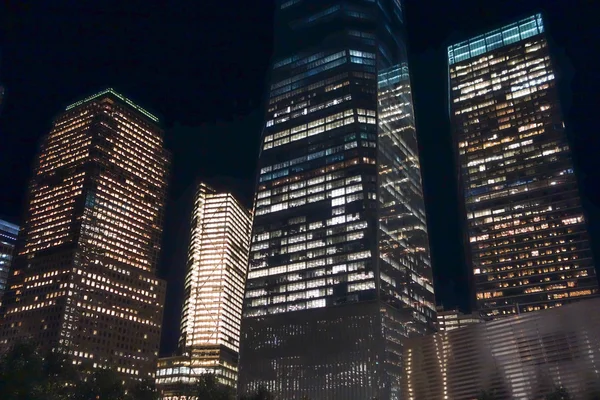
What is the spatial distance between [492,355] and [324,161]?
9592cm

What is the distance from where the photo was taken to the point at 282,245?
7515 inches

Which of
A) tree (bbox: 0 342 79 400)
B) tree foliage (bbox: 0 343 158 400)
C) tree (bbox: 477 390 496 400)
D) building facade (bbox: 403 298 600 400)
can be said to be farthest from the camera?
building facade (bbox: 403 298 600 400)

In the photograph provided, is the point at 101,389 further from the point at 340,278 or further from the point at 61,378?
the point at 340,278

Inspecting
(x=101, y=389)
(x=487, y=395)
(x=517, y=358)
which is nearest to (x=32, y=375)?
(x=101, y=389)

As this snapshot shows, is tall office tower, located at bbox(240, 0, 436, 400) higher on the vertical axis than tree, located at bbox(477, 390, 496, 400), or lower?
higher

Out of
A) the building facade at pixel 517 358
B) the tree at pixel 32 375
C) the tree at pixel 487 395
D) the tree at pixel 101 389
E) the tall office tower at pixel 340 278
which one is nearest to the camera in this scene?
the tree at pixel 32 375

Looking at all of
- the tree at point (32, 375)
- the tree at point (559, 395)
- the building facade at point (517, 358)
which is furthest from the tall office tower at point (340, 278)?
the tree at point (32, 375)

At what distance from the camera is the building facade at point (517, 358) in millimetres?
105812

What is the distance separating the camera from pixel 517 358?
11375 cm

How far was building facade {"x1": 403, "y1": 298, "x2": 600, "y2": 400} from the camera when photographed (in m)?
106

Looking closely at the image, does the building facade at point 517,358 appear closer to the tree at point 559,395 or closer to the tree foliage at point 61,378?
the tree at point 559,395

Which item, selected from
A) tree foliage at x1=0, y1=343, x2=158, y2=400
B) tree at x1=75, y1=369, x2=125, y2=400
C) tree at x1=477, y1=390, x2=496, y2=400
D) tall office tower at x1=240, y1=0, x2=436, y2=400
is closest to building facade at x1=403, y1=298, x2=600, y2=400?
tree at x1=477, y1=390, x2=496, y2=400

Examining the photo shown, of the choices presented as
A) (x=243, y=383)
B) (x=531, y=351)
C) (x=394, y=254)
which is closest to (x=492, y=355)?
(x=531, y=351)

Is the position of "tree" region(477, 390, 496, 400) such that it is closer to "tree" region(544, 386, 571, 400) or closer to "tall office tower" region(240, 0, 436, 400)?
"tree" region(544, 386, 571, 400)
